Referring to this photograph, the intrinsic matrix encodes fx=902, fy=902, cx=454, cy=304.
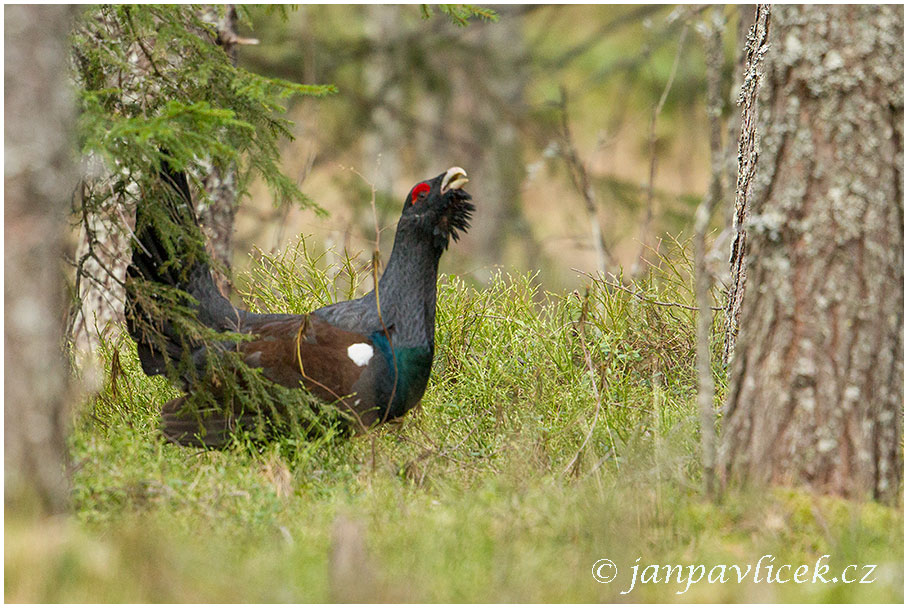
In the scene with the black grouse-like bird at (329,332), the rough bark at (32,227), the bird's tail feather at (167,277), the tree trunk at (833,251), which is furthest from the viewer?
the black grouse-like bird at (329,332)

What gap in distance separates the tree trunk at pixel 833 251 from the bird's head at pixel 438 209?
1.65 meters

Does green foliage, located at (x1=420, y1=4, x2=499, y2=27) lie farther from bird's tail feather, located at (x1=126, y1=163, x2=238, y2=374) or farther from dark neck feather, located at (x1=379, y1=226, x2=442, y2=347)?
bird's tail feather, located at (x1=126, y1=163, x2=238, y2=374)

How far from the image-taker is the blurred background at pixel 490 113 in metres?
8.98

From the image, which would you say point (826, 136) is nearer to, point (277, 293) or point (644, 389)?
point (644, 389)

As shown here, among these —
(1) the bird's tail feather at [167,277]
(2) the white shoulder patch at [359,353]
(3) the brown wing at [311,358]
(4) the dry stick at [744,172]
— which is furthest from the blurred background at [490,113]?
(2) the white shoulder patch at [359,353]

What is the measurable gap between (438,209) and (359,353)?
2.55 feet

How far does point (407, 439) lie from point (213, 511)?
3.68 ft

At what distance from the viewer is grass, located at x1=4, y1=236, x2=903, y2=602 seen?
2.34 m

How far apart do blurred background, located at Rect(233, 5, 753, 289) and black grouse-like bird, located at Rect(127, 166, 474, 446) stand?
3.80 metres

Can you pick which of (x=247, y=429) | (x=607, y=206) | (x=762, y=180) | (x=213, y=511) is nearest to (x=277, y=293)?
(x=247, y=429)

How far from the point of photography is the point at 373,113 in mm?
10438

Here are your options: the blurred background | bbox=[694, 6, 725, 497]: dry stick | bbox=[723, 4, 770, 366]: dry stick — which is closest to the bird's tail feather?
bbox=[694, 6, 725, 497]: dry stick

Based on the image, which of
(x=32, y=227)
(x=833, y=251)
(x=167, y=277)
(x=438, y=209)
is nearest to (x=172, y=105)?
(x=32, y=227)

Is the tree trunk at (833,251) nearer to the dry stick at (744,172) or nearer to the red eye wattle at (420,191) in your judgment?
the dry stick at (744,172)
